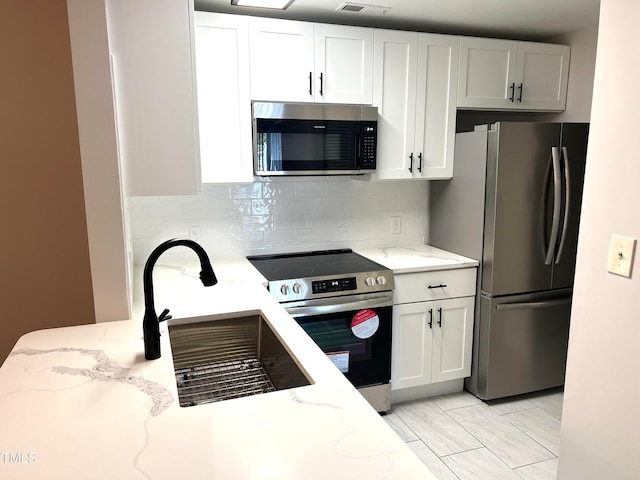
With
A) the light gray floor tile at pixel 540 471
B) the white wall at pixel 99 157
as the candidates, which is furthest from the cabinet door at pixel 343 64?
the light gray floor tile at pixel 540 471

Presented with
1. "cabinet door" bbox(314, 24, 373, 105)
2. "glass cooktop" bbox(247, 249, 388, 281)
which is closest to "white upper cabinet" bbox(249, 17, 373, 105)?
"cabinet door" bbox(314, 24, 373, 105)

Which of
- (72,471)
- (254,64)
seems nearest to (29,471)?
(72,471)

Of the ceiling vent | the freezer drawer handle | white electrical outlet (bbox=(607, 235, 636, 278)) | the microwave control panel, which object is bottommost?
the freezer drawer handle

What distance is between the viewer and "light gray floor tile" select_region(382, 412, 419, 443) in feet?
8.44

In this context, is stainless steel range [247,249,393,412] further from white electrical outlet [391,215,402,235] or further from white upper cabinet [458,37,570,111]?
white upper cabinet [458,37,570,111]

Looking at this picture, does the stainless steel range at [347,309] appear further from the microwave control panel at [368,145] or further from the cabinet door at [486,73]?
the cabinet door at [486,73]

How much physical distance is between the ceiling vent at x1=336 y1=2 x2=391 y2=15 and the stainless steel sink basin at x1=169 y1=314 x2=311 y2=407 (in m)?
1.79

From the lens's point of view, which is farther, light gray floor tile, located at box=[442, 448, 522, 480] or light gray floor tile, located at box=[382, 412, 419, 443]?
light gray floor tile, located at box=[382, 412, 419, 443]

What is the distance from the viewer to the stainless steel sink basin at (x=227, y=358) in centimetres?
146

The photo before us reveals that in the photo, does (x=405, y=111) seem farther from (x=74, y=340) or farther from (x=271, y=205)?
(x=74, y=340)

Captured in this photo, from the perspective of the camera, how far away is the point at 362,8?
2.55 metres

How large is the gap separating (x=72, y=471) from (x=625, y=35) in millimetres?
1910

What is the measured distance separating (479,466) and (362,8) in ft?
8.23

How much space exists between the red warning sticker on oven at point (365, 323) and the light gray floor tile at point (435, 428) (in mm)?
592
